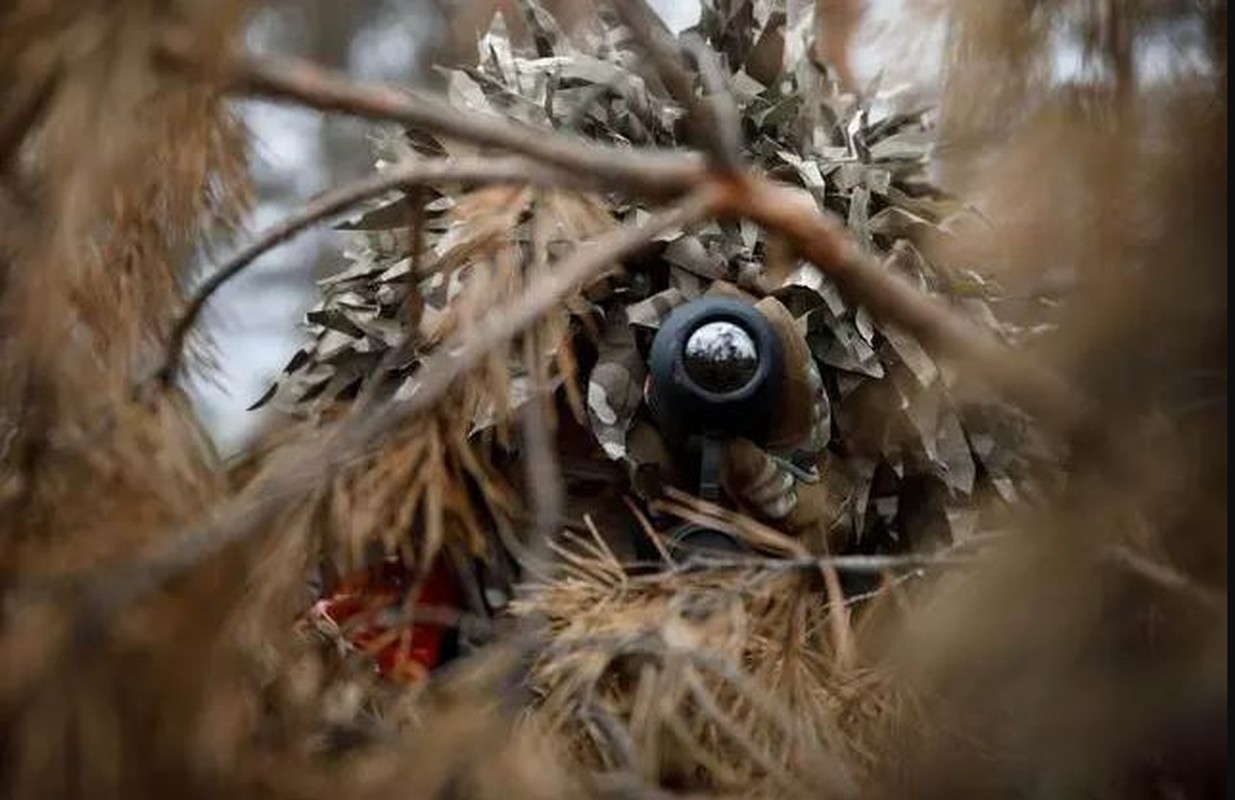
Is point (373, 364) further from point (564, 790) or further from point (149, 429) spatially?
point (564, 790)

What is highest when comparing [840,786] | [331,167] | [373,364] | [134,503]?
[331,167]

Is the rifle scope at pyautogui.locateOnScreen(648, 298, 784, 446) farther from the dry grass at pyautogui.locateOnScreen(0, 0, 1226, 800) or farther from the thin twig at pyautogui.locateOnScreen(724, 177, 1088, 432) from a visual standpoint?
the thin twig at pyautogui.locateOnScreen(724, 177, 1088, 432)

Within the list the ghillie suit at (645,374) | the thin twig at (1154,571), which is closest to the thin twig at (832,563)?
the ghillie suit at (645,374)

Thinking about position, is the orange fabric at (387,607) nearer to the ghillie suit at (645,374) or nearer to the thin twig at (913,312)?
the ghillie suit at (645,374)

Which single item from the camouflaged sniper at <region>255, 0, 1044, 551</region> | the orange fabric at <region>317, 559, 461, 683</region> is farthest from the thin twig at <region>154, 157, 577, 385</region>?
the camouflaged sniper at <region>255, 0, 1044, 551</region>

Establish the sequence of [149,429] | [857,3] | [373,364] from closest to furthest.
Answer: [149,429] → [857,3] → [373,364]

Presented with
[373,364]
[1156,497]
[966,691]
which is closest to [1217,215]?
[1156,497]
